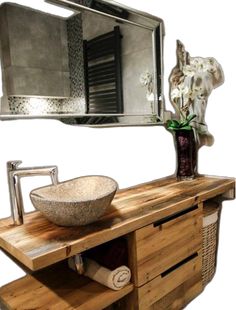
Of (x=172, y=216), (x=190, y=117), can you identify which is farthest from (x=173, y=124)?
(x=172, y=216)

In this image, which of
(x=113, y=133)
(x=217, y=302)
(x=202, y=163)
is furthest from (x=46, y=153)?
(x=217, y=302)

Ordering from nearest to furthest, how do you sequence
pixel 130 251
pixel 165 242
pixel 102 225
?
pixel 102 225 < pixel 130 251 < pixel 165 242

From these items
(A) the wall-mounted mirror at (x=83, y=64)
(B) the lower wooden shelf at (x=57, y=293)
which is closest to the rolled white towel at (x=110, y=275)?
(B) the lower wooden shelf at (x=57, y=293)

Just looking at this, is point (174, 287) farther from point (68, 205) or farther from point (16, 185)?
point (16, 185)

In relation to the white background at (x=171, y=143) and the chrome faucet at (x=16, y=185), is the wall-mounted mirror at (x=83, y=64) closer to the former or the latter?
the white background at (x=171, y=143)

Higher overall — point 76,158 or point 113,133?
point 113,133

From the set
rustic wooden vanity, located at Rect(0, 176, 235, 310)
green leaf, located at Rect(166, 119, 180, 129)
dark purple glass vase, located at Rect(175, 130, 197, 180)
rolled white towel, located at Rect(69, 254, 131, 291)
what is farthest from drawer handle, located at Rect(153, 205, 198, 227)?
green leaf, located at Rect(166, 119, 180, 129)

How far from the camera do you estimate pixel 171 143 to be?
1924mm

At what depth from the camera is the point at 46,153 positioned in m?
1.35

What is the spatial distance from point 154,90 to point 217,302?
1450 millimetres

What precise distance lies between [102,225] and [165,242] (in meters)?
0.40

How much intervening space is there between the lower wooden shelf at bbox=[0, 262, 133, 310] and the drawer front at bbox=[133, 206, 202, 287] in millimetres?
116

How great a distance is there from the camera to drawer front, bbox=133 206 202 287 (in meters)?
1.16

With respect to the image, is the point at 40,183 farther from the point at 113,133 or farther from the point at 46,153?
the point at 113,133
